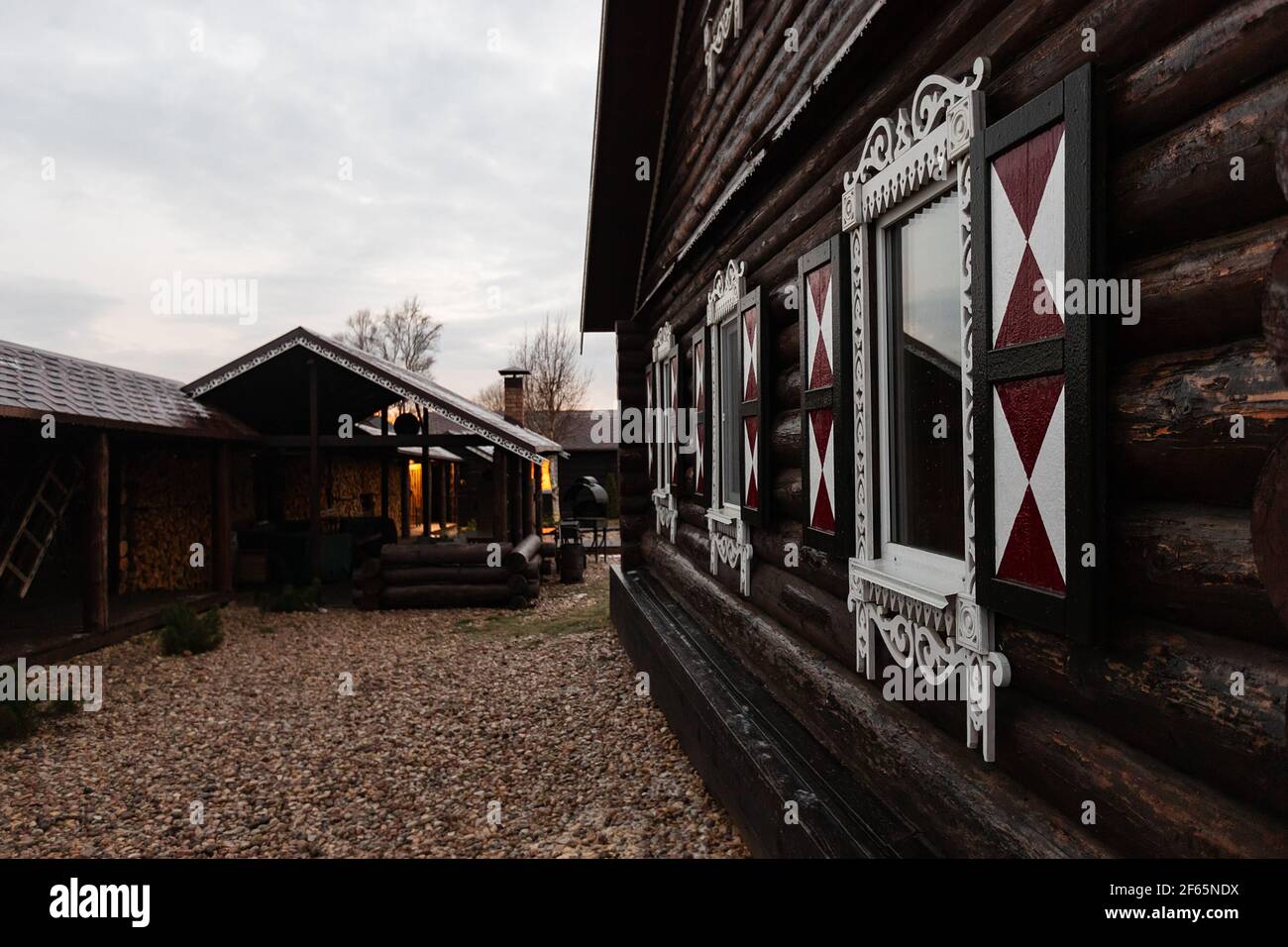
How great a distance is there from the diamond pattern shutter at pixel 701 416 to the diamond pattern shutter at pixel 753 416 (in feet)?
3.74

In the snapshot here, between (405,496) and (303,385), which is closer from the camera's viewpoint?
(303,385)

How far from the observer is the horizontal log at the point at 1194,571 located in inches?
58.0

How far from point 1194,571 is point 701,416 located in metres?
4.88

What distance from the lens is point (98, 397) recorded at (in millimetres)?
9711

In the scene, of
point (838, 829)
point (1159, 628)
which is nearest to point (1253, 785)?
point (1159, 628)

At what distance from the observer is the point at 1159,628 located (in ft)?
5.58

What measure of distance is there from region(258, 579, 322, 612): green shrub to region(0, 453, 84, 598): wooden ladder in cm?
295

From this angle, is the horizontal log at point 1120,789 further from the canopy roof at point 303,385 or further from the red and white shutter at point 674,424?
the canopy roof at point 303,385

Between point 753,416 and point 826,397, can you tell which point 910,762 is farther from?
point 753,416

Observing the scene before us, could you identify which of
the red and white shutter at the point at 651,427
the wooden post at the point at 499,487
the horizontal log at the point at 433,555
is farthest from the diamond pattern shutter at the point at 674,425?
the wooden post at the point at 499,487

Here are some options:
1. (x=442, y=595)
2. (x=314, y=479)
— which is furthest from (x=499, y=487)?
(x=314, y=479)

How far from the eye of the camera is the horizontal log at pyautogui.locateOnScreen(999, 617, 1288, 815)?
1414 mm
